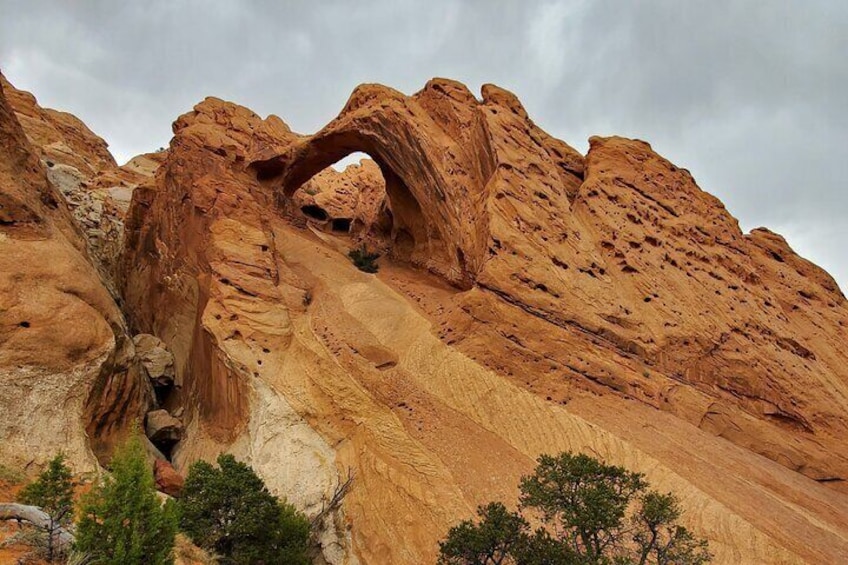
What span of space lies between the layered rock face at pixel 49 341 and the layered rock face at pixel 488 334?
312 centimetres

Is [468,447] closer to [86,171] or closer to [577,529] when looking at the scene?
[577,529]

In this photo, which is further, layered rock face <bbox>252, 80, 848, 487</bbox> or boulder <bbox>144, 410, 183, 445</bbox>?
layered rock face <bbox>252, 80, 848, 487</bbox>

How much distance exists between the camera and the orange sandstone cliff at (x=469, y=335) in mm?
13961

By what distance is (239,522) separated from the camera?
38.1 ft

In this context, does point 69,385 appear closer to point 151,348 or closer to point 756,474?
point 151,348

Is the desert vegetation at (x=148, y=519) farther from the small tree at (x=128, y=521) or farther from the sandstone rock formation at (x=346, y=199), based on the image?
the sandstone rock formation at (x=346, y=199)

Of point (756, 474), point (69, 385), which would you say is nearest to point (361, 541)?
point (69, 385)

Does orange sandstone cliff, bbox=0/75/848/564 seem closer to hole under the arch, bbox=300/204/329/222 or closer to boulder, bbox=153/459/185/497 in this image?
boulder, bbox=153/459/185/497

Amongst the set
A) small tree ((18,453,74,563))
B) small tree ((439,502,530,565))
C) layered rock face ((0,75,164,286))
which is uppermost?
layered rock face ((0,75,164,286))

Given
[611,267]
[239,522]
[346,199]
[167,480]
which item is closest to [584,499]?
[239,522]

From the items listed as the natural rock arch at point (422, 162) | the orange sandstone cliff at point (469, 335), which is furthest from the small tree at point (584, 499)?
the natural rock arch at point (422, 162)

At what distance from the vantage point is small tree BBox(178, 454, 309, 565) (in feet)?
37.9

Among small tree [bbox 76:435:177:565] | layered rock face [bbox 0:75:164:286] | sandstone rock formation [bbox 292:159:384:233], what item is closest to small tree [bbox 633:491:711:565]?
small tree [bbox 76:435:177:565]

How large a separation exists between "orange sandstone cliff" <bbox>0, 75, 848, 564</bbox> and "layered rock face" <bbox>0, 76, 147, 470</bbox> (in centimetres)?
12
